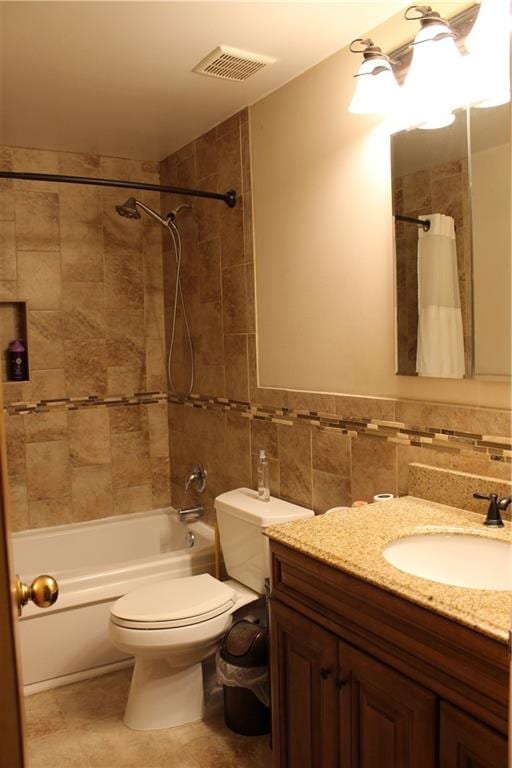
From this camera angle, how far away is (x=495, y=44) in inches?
66.8

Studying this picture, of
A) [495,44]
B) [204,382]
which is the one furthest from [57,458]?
[495,44]

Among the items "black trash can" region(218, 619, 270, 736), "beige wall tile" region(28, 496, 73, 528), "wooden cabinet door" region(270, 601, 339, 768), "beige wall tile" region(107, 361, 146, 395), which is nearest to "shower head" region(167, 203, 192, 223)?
"beige wall tile" region(107, 361, 146, 395)

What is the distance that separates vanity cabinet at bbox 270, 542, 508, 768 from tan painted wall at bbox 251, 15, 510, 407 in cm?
71

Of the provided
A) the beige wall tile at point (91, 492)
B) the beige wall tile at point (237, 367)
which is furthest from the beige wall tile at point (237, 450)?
the beige wall tile at point (91, 492)

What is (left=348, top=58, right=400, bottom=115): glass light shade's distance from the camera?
1.98 metres

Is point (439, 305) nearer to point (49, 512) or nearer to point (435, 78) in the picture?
point (435, 78)

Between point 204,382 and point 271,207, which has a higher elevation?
point 271,207

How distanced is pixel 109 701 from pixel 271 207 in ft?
7.05

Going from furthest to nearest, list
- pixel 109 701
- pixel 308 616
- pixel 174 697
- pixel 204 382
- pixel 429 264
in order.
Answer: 1. pixel 204 382
2. pixel 109 701
3. pixel 174 697
4. pixel 429 264
5. pixel 308 616

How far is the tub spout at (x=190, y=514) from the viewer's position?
3.42 m

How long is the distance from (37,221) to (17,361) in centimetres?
75

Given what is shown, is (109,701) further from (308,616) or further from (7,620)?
(7,620)

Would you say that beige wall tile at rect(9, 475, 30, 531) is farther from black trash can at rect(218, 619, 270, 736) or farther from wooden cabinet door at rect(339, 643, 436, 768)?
wooden cabinet door at rect(339, 643, 436, 768)

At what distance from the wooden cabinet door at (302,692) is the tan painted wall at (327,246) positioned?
81 centimetres
